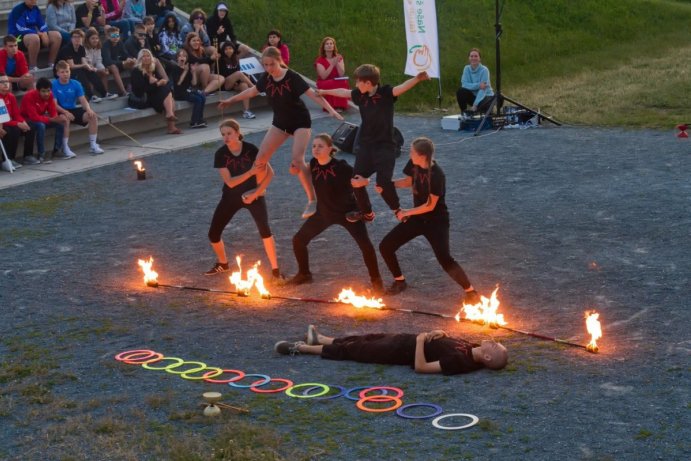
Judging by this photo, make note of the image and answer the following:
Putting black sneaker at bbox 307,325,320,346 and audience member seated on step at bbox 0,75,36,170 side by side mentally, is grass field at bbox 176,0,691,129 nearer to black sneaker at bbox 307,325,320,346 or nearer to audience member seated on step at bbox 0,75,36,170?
audience member seated on step at bbox 0,75,36,170

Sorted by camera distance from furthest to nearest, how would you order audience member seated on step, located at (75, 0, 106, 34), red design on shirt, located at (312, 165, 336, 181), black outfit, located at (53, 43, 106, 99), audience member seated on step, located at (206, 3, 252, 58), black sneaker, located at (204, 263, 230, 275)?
audience member seated on step, located at (206, 3, 252, 58), audience member seated on step, located at (75, 0, 106, 34), black outfit, located at (53, 43, 106, 99), black sneaker, located at (204, 263, 230, 275), red design on shirt, located at (312, 165, 336, 181)

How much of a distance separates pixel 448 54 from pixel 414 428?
19.3 metres

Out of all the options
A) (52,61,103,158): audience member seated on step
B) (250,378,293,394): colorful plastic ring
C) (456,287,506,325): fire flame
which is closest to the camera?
(250,378,293,394): colorful plastic ring

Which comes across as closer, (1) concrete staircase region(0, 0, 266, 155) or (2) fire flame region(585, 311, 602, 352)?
(2) fire flame region(585, 311, 602, 352)

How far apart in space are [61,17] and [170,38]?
207 cm

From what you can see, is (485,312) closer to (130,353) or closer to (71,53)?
(130,353)

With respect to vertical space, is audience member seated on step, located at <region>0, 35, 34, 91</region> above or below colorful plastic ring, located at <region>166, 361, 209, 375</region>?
above

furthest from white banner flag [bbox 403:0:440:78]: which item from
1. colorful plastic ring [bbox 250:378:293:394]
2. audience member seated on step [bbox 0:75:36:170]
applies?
colorful plastic ring [bbox 250:378:293:394]

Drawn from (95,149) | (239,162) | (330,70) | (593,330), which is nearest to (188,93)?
(95,149)

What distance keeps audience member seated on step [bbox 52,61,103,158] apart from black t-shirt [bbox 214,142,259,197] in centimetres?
772

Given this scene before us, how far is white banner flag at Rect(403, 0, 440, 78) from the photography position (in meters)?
19.0

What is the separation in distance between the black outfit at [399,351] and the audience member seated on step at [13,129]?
399 inches

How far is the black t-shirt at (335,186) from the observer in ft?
33.1

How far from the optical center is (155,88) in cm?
1941
